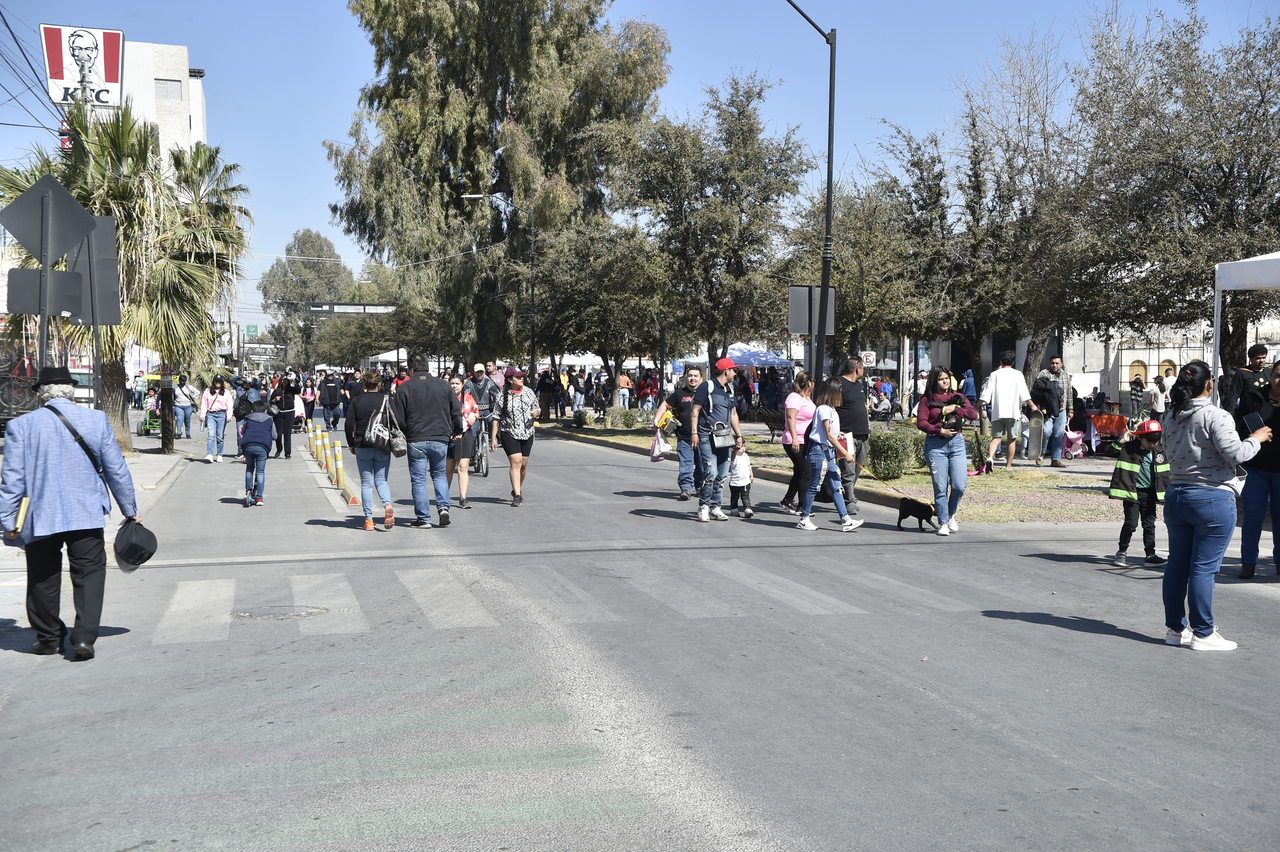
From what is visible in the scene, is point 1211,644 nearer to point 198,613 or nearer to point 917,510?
point 917,510

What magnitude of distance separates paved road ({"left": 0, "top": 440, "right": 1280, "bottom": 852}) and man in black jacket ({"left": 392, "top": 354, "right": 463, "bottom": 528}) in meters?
2.15

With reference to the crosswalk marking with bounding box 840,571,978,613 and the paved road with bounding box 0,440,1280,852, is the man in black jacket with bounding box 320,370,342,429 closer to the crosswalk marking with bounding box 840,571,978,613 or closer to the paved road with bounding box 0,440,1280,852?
the paved road with bounding box 0,440,1280,852

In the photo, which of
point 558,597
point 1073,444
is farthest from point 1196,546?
point 1073,444

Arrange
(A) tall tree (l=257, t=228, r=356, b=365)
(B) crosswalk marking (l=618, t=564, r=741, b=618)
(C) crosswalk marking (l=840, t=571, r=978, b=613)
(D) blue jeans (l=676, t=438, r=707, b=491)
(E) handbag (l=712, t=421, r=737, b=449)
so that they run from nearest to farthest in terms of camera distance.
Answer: (B) crosswalk marking (l=618, t=564, r=741, b=618)
(C) crosswalk marking (l=840, t=571, r=978, b=613)
(E) handbag (l=712, t=421, r=737, b=449)
(D) blue jeans (l=676, t=438, r=707, b=491)
(A) tall tree (l=257, t=228, r=356, b=365)

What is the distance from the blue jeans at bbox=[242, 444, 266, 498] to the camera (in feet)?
46.9

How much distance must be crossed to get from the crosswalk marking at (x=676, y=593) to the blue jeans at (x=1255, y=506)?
4.60 metres

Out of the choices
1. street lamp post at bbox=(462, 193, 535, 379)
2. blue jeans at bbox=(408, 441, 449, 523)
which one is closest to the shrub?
blue jeans at bbox=(408, 441, 449, 523)

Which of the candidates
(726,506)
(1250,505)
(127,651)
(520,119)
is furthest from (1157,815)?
(520,119)

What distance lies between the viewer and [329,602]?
312 inches

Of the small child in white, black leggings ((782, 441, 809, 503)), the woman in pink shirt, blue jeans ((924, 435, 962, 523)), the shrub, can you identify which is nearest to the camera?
blue jeans ((924, 435, 962, 523))

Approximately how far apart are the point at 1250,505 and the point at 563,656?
6.26 m

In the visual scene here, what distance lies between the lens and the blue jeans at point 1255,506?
9121mm

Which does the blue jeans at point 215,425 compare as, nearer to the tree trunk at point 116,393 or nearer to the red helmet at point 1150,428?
the tree trunk at point 116,393

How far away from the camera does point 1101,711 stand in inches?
208
